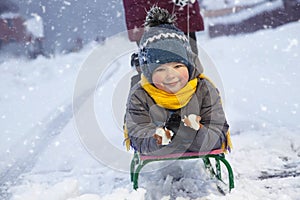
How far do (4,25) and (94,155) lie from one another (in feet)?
17.5

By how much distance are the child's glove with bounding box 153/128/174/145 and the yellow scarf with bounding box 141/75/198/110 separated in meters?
0.23

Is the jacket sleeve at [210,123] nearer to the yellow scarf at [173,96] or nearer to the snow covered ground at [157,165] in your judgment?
the yellow scarf at [173,96]

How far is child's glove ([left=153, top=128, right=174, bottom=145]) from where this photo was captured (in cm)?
193

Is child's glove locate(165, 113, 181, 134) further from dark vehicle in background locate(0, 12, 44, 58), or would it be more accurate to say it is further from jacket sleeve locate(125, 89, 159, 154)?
dark vehicle in background locate(0, 12, 44, 58)

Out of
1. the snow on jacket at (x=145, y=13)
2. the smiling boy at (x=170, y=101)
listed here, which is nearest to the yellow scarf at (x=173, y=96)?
the smiling boy at (x=170, y=101)

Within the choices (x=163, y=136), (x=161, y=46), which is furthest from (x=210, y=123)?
(x=161, y=46)

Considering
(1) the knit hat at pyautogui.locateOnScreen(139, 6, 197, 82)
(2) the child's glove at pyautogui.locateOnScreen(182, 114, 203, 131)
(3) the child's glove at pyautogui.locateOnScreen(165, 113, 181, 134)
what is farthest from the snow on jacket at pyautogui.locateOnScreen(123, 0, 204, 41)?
(2) the child's glove at pyautogui.locateOnScreen(182, 114, 203, 131)

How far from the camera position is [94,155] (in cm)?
312

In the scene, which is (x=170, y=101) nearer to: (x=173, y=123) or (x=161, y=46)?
(x=173, y=123)

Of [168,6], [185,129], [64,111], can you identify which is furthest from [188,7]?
[64,111]

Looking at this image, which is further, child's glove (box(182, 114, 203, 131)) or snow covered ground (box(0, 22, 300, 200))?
snow covered ground (box(0, 22, 300, 200))

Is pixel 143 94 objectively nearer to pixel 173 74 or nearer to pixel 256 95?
pixel 173 74

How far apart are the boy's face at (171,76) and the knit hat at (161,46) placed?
0.03m

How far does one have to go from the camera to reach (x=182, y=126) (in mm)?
1969
